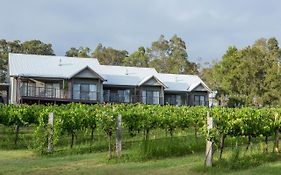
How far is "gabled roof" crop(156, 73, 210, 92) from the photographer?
161 feet

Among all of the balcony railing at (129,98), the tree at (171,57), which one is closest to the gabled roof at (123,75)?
the balcony railing at (129,98)

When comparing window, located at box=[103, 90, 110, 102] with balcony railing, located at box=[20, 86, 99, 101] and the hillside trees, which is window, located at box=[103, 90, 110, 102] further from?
the hillside trees

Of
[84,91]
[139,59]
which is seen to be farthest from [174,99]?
[139,59]

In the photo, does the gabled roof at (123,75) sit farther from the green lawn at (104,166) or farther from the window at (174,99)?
the green lawn at (104,166)

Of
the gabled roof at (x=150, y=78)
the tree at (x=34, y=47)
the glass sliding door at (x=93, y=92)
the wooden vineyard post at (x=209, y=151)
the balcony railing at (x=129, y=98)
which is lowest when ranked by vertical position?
the wooden vineyard post at (x=209, y=151)

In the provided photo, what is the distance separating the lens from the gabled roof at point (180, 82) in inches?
1929

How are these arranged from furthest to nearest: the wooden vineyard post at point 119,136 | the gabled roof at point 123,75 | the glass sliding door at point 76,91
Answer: the gabled roof at point 123,75 → the glass sliding door at point 76,91 → the wooden vineyard post at point 119,136

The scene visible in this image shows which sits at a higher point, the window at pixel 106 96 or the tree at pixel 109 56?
the tree at pixel 109 56

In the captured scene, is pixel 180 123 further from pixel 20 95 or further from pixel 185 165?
pixel 20 95

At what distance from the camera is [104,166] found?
511 inches

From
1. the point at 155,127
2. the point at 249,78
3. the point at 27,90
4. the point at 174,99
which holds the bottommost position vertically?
the point at 155,127

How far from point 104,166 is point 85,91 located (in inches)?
1154

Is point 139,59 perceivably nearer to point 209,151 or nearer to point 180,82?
point 180,82

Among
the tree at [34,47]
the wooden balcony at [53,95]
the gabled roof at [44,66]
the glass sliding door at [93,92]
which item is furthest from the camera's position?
the tree at [34,47]
